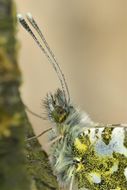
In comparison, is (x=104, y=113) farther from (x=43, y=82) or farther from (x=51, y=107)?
(x=51, y=107)

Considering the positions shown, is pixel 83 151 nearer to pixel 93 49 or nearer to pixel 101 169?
pixel 101 169

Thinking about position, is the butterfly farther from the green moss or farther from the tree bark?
the tree bark

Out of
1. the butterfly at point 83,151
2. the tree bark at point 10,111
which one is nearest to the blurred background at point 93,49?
the butterfly at point 83,151

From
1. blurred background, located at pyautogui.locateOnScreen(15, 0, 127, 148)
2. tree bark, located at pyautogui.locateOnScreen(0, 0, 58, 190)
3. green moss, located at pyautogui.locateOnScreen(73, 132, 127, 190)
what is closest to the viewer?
tree bark, located at pyautogui.locateOnScreen(0, 0, 58, 190)

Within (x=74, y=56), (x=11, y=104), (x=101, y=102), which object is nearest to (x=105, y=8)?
(x=74, y=56)

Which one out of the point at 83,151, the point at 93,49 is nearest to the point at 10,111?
the point at 83,151

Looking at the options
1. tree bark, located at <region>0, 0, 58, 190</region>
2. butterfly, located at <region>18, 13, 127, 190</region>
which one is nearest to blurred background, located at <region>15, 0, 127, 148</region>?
butterfly, located at <region>18, 13, 127, 190</region>
